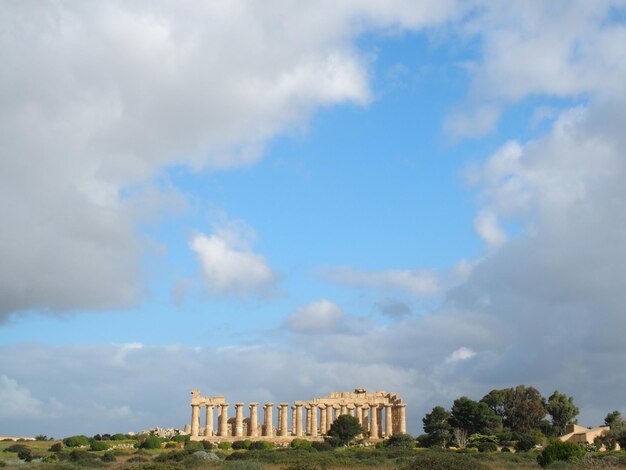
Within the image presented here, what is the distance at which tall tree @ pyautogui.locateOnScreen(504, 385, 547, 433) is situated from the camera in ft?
312

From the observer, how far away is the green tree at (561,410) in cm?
9850

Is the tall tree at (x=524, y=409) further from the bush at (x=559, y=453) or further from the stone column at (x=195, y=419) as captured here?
the bush at (x=559, y=453)

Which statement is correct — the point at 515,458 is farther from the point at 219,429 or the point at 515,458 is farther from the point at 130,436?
the point at 130,436

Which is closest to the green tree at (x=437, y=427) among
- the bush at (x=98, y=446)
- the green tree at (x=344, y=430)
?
the green tree at (x=344, y=430)

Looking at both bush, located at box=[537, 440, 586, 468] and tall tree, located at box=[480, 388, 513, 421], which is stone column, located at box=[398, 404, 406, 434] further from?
bush, located at box=[537, 440, 586, 468]

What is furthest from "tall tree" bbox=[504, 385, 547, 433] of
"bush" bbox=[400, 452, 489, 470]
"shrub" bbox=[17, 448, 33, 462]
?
"bush" bbox=[400, 452, 489, 470]

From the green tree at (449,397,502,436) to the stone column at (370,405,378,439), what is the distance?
9.86 m

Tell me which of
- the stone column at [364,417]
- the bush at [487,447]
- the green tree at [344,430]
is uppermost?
the stone column at [364,417]

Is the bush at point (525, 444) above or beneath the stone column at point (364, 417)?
beneath

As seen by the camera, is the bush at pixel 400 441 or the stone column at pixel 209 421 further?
the stone column at pixel 209 421

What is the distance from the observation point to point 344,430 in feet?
265

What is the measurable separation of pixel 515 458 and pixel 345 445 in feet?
91.9

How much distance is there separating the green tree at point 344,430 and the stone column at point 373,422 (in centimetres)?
949

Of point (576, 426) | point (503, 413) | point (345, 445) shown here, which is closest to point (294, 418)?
point (345, 445)
